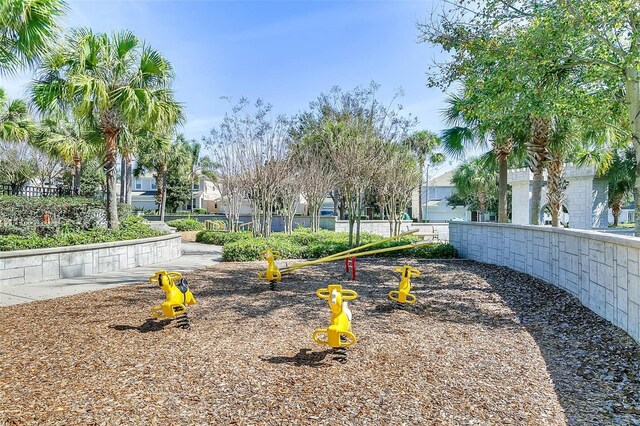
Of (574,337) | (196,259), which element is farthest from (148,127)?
(574,337)

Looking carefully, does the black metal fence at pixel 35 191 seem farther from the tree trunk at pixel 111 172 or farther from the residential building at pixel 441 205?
the residential building at pixel 441 205

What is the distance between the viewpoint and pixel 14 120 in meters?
16.1

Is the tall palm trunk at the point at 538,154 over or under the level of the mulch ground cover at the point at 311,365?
over

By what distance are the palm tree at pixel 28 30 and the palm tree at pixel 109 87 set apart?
204 cm

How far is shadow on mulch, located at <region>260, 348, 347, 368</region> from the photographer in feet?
11.5

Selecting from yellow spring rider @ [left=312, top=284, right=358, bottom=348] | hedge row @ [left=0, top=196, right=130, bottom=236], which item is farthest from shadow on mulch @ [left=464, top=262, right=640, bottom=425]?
hedge row @ [left=0, top=196, right=130, bottom=236]

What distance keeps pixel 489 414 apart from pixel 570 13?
249 inches

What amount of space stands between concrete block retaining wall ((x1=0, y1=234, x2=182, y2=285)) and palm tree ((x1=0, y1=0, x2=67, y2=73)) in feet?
10.4

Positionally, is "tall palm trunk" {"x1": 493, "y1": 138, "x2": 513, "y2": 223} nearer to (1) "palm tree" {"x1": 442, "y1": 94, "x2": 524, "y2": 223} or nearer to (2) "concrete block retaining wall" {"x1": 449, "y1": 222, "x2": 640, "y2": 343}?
(1) "palm tree" {"x1": 442, "y1": 94, "x2": 524, "y2": 223}

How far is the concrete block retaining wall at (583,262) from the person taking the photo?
13.3 feet

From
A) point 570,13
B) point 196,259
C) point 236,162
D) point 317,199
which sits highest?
point 570,13

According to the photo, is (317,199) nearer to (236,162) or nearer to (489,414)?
(236,162)

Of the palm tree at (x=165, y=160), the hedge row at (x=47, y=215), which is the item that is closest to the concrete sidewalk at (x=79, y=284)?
the hedge row at (x=47, y=215)

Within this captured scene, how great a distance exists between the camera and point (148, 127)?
33.0 feet
